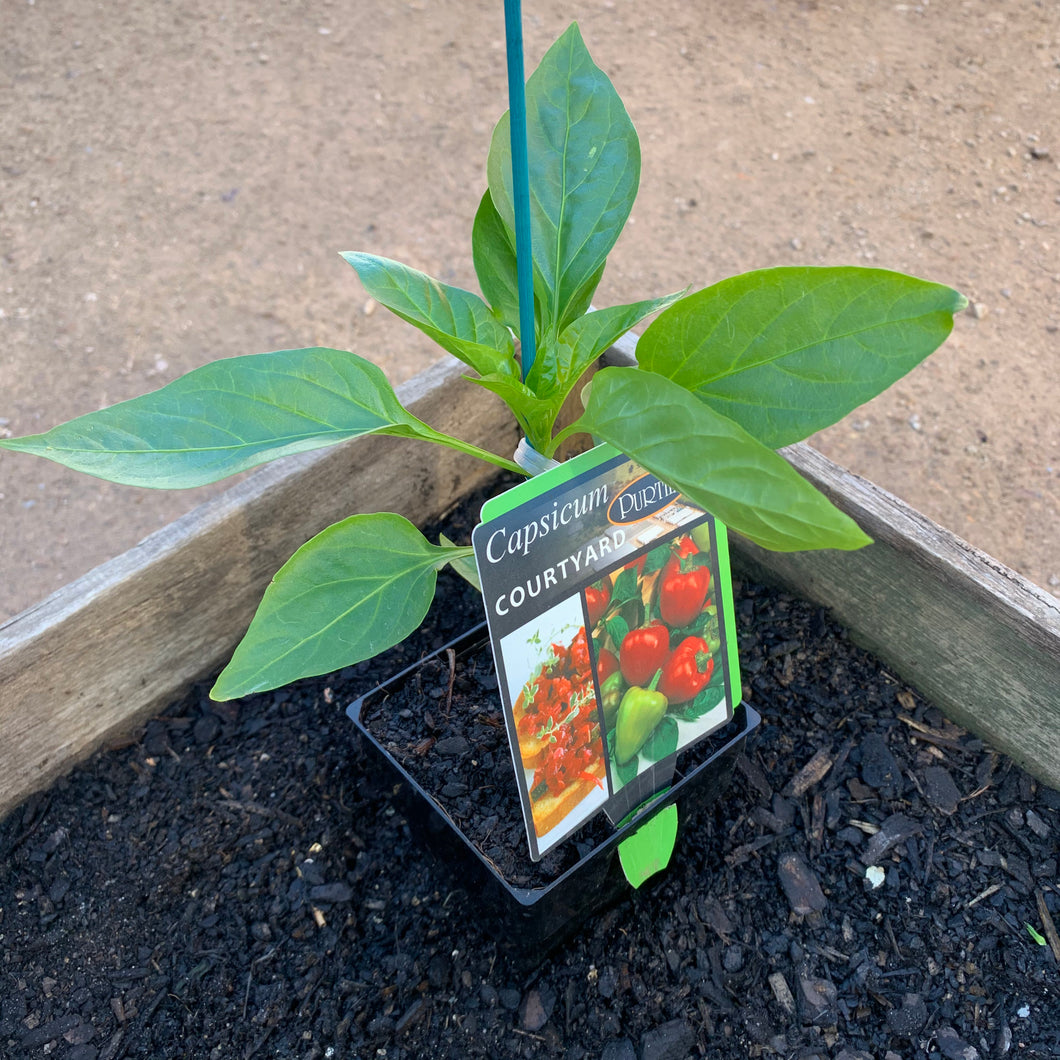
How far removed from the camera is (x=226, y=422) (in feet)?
2.45

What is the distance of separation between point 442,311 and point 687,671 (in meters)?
0.41

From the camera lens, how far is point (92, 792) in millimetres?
1137

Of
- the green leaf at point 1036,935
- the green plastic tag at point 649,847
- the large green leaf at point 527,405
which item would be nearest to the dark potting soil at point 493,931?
the green leaf at point 1036,935

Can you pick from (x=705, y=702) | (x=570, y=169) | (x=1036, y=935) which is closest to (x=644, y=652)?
(x=705, y=702)

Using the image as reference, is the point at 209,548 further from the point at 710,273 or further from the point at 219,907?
the point at 710,273

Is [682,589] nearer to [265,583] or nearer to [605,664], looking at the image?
[605,664]

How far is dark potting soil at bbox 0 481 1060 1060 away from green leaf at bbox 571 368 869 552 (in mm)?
557

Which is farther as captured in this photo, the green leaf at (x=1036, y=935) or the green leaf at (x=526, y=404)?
the green leaf at (x=1036, y=935)

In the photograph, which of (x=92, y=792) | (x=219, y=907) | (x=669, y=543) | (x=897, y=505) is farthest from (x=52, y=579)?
(x=897, y=505)

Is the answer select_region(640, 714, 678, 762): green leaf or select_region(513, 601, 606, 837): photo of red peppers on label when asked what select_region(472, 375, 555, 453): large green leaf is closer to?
select_region(513, 601, 606, 837): photo of red peppers on label

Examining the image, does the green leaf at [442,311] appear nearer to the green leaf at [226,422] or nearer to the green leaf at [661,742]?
the green leaf at [226,422]

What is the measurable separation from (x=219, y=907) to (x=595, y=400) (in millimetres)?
765

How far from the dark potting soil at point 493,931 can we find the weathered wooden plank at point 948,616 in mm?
44

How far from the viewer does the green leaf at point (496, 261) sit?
0.89 meters
